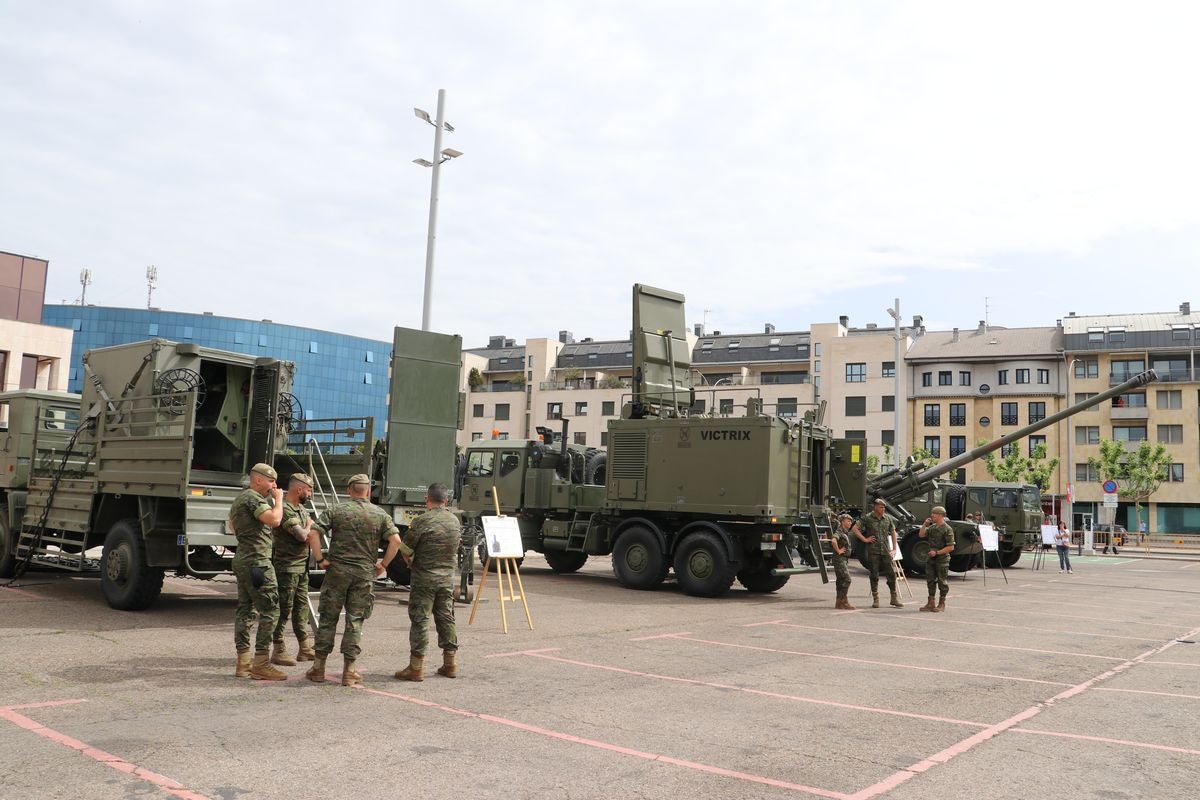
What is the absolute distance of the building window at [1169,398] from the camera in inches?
2566

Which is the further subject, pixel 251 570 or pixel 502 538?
pixel 502 538

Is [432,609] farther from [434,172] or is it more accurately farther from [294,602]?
[434,172]

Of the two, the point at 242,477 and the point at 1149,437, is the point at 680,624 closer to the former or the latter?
the point at 242,477

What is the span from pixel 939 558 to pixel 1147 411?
58556 mm

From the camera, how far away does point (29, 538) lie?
42.6 feet

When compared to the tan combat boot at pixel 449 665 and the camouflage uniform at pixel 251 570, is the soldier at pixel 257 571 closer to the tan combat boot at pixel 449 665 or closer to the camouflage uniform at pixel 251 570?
the camouflage uniform at pixel 251 570

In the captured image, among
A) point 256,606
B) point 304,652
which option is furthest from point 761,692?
point 256,606

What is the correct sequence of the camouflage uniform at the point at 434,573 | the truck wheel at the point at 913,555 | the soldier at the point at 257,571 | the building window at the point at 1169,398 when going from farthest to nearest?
the building window at the point at 1169,398, the truck wheel at the point at 913,555, the camouflage uniform at the point at 434,573, the soldier at the point at 257,571

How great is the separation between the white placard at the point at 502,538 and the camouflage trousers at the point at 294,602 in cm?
274

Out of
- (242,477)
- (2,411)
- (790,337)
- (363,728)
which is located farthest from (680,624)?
(790,337)

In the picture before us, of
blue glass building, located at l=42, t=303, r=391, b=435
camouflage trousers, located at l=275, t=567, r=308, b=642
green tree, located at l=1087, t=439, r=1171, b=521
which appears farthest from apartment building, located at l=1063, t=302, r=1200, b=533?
camouflage trousers, located at l=275, t=567, r=308, b=642

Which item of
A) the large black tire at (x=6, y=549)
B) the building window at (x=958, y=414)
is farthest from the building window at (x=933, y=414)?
the large black tire at (x=6, y=549)

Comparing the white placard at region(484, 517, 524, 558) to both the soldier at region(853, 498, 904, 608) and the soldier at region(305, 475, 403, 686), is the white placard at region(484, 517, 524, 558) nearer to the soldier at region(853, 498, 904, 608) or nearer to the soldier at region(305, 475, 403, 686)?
the soldier at region(305, 475, 403, 686)

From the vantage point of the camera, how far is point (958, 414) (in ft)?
226
